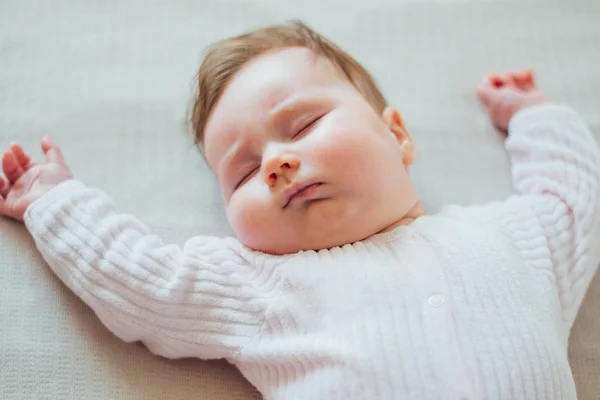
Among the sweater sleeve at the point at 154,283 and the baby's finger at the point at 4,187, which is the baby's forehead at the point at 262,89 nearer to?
the sweater sleeve at the point at 154,283

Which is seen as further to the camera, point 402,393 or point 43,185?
point 43,185

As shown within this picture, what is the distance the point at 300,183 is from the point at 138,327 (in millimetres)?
343

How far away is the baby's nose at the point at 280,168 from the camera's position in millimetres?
1010

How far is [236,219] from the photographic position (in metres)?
1.09

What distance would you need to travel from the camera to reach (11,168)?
1.18 metres

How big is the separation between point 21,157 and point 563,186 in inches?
37.9

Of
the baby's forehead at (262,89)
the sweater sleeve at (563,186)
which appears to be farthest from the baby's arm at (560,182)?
the baby's forehead at (262,89)

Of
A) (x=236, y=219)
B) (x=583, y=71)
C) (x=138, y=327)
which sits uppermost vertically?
(x=583, y=71)

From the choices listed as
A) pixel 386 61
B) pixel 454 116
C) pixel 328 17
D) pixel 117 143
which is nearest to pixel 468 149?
pixel 454 116

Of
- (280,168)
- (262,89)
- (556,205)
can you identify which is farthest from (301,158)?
(556,205)

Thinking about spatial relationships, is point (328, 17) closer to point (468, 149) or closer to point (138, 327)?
point (468, 149)

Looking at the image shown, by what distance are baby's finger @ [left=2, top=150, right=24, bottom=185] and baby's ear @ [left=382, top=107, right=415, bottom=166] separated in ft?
2.16

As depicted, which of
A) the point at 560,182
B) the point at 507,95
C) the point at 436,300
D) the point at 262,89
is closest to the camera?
the point at 436,300

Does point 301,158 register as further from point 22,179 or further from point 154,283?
point 22,179
